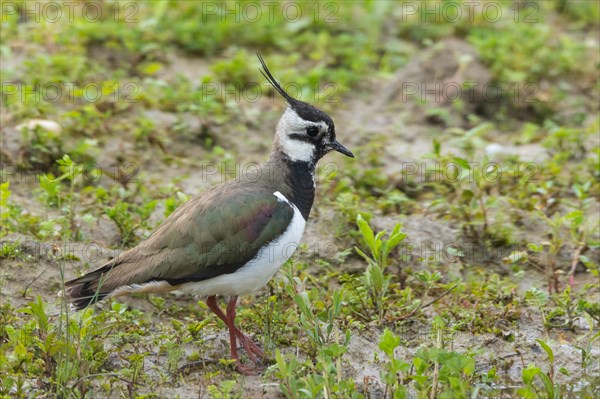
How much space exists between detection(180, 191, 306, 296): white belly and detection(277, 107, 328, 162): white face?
0.72 meters

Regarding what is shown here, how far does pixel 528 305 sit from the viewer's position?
6207mm

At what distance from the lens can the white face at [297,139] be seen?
628cm

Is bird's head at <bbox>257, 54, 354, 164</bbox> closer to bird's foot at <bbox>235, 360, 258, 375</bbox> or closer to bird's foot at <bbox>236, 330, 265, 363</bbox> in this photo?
bird's foot at <bbox>236, 330, 265, 363</bbox>

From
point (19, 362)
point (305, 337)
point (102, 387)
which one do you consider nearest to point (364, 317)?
point (305, 337)

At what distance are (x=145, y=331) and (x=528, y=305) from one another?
2511mm

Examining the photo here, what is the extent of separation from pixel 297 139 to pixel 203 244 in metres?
1.12

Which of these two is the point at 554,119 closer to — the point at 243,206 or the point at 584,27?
the point at 584,27

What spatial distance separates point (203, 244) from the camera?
5.64 meters

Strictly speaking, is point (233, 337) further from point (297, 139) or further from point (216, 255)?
point (297, 139)

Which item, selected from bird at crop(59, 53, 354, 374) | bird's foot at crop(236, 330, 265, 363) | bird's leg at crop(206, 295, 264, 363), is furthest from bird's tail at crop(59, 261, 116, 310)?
bird's foot at crop(236, 330, 265, 363)

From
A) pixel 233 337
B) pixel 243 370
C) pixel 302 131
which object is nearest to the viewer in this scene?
pixel 243 370

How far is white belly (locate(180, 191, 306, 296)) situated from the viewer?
560cm

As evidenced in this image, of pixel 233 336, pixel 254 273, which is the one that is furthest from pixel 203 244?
pixel 233 336

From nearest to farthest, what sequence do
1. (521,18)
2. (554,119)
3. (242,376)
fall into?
(242,376)
(554,119)
(521,18)
